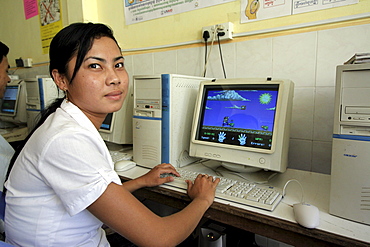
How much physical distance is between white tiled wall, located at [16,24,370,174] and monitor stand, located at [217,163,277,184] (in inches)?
12.7

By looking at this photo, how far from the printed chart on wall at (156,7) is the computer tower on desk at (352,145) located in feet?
3.42

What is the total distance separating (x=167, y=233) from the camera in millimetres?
702

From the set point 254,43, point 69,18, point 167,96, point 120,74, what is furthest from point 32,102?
point 254,43

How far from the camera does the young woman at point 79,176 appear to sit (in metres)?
0.63

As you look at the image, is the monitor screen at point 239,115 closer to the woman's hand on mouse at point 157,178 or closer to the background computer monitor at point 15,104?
the woman's hand on mouse at point 157,178

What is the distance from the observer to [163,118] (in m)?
1.24

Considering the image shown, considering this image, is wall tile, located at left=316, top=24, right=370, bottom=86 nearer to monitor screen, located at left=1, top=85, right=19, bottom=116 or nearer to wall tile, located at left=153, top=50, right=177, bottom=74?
wall tile, located at left=153, top=50, right=177, bottom=74

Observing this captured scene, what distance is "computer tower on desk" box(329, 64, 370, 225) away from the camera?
706mm

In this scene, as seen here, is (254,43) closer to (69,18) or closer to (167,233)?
(167,233)

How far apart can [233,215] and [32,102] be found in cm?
215

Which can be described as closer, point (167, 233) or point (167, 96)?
point (167, 233)

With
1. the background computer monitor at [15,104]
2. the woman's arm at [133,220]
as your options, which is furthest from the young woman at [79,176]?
the background computer monitor at [15,104]

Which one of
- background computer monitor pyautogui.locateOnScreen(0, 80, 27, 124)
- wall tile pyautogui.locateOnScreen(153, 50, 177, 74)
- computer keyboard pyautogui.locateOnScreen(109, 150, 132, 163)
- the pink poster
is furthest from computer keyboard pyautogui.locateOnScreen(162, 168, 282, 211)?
the pink poster

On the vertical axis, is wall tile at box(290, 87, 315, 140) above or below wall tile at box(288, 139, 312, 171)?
above
